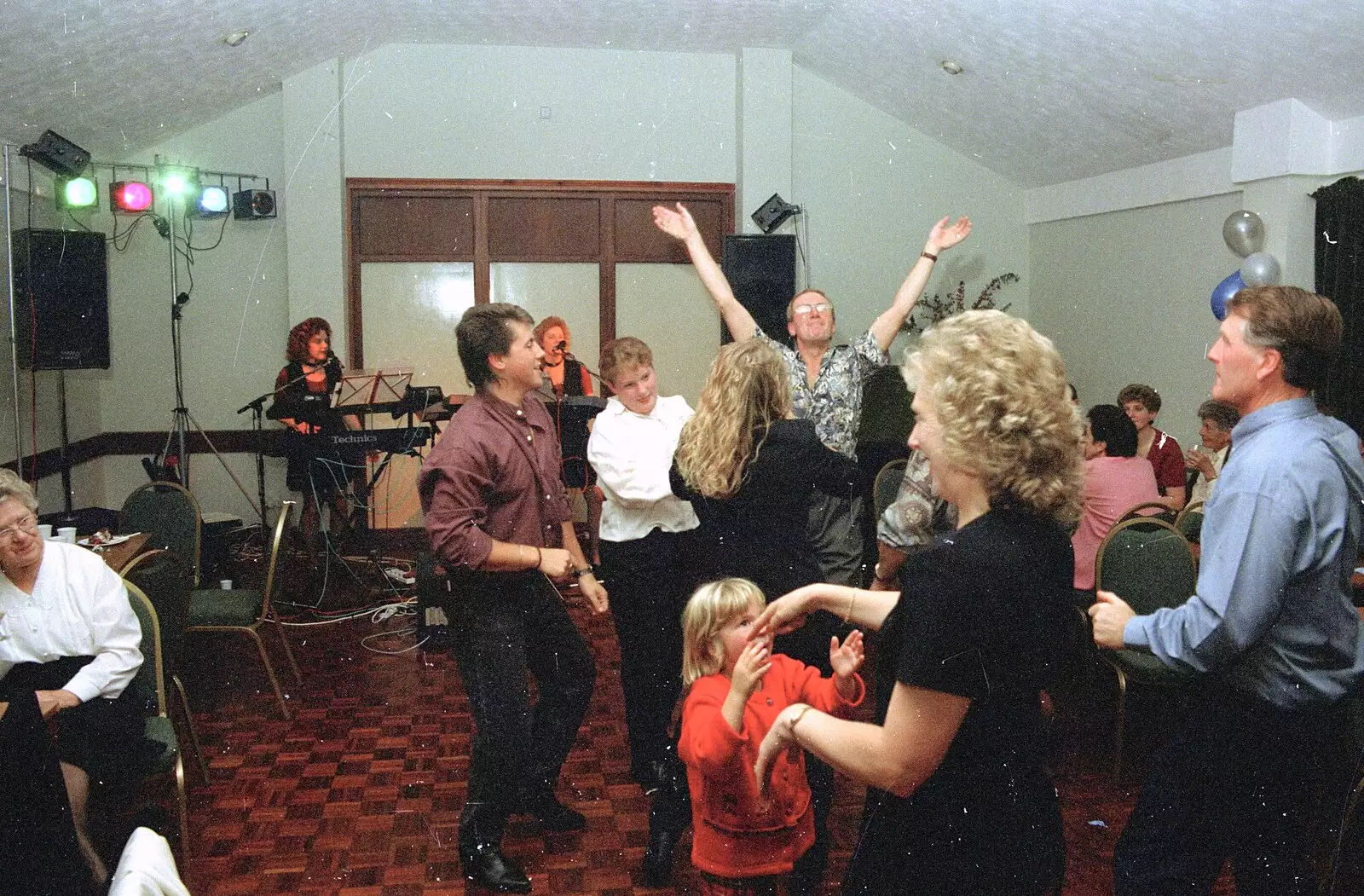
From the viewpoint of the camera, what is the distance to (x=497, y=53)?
26.2ft

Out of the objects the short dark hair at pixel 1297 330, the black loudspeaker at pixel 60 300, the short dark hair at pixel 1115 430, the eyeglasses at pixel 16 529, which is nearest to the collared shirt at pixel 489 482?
the eyeglasses at pixel 16 529

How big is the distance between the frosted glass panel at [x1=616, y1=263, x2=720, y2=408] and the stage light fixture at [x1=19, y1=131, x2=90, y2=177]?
3536mm

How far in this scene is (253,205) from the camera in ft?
25.5

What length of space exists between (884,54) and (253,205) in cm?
433

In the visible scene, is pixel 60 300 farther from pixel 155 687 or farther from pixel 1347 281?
pixel 1347 281

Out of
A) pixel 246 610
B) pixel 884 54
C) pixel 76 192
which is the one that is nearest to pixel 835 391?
pixel 246 610

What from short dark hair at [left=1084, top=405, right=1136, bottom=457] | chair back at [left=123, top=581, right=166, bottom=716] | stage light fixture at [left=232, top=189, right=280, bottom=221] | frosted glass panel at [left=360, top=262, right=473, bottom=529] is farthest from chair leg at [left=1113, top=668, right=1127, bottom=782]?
stage light fixture at [left=232, top=189, right=280, bottom=221]

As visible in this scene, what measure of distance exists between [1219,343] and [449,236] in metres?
6.63

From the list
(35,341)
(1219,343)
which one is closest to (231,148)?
(35,341)

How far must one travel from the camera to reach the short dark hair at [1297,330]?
206cm

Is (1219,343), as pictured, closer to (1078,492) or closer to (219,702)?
(1078,492)

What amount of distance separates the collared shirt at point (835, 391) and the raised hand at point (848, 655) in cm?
199

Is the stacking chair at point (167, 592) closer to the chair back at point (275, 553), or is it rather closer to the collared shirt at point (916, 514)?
the chair back at point (275, 553)

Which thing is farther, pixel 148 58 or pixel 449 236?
pixel 449 236
